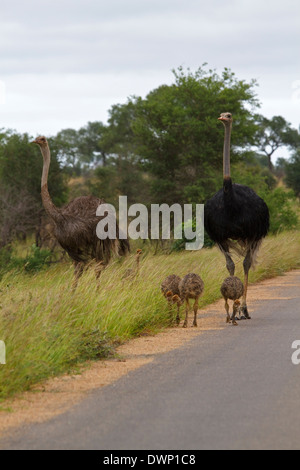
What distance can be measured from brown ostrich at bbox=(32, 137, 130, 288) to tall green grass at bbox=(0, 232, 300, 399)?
0.38 m

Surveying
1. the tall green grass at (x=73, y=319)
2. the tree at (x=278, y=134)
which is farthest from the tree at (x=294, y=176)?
the tall green grass at (x=73, y=319)

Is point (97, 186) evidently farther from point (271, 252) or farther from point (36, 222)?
point (271, 252)

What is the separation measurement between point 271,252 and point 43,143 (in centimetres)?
822

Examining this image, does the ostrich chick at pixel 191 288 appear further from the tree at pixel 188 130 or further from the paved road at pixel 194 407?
the tree at pixel 188 130

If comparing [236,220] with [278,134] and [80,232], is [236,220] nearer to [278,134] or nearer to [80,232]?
[80,232]

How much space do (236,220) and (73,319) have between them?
11.5 feet

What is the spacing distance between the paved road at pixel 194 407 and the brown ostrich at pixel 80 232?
13.8 feet

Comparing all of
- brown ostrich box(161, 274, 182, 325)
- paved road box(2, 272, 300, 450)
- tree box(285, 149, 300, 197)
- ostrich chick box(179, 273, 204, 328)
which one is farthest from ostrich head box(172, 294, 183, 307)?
tree box(285, 149, 300, 197)

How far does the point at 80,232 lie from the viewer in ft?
43.8

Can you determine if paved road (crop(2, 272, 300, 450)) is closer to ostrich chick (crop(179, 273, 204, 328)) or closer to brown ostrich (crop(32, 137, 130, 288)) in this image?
ostrich chick (crop(179, 273, 204, 328))

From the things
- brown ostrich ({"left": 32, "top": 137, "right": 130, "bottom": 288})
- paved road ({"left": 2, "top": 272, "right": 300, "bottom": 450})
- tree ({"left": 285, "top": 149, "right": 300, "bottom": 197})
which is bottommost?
paved road ({"left": 2, "top": 272, "right": 300, "bottom": 450})

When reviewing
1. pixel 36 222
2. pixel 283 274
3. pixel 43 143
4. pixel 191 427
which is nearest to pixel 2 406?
pixel 191 427

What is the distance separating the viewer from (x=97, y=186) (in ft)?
128

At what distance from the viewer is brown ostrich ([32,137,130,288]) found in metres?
13.4
